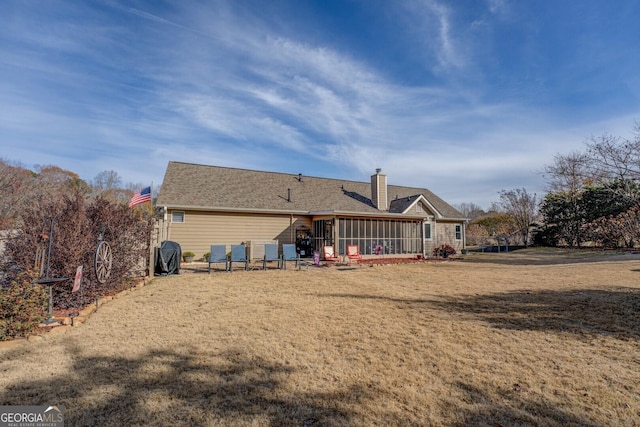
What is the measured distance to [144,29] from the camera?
10859 mm

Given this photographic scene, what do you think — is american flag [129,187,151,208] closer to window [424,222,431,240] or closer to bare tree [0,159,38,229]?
bare tree [0,159,38,229]

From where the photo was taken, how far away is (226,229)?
15.8 m

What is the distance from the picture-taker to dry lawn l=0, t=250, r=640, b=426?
265 centimetres

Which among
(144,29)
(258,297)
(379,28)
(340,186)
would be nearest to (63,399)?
(258,297)

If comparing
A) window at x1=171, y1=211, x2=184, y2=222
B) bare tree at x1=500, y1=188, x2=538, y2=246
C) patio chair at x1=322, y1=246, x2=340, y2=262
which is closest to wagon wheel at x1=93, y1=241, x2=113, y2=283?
window at x1=171, y1=211, x2=184, y2=222

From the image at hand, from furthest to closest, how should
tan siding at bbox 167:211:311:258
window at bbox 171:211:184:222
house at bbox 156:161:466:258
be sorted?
house at bbox 156:161:466:258 < tan siding at bbox 167:211:311:258 < window at bbox 171:211:184:222

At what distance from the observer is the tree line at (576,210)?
1386 centimetres

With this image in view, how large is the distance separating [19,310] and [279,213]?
12798 millimetres

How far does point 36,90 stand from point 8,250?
10124mm

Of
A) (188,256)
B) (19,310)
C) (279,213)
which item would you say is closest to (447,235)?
(279,213)

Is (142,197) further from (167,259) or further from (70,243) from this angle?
(70,243)

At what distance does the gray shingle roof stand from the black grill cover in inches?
159

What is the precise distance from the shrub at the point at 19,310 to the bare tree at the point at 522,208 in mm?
32062

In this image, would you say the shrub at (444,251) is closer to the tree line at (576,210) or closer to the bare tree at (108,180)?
the tree line at (576,210)
